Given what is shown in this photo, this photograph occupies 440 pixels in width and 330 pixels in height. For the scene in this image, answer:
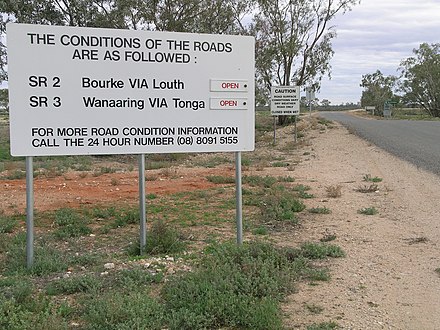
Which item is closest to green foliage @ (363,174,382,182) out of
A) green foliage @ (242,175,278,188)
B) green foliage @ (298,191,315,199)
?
green foliage @ (242,175,278,188)

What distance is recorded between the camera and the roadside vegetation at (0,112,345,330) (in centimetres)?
416

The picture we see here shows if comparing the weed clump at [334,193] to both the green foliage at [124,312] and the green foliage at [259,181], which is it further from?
the green foliage at [124,312]

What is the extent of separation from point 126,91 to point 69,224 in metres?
2.64

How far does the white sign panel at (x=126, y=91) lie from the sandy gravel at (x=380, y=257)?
2.10 meters

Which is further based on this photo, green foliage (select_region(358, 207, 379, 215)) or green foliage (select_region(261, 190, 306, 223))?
green foliage (select_region(358, 207, 379, 215))

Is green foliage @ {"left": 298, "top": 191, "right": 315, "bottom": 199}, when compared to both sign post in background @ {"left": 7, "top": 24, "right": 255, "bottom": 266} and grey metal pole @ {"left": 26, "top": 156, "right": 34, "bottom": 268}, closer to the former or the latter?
sign post in background @ {"left": 7, "top": 24, "right": 255, "bottom": 266}

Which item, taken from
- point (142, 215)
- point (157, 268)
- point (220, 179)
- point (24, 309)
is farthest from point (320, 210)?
point (24, 309)

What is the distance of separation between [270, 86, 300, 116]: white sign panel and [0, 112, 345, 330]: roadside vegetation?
1618cm

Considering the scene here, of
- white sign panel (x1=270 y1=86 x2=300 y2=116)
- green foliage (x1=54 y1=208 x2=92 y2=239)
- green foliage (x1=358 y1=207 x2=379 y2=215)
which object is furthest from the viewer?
white sign panel (x1=270 y1=86 x2=300 y2=116)

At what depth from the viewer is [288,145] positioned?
2453 cm

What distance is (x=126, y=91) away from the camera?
6.03 m

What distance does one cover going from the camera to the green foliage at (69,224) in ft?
23.4

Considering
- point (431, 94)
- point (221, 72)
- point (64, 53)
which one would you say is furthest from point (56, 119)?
point (431, 94)

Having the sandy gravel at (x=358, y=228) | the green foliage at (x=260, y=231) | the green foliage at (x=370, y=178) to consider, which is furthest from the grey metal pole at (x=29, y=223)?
the green foliage at (x=370, y=178)
